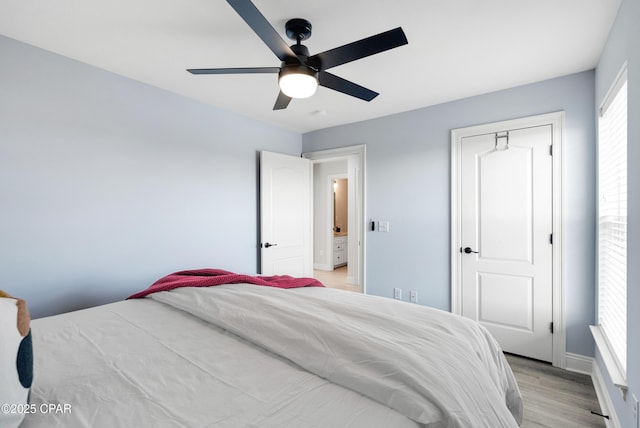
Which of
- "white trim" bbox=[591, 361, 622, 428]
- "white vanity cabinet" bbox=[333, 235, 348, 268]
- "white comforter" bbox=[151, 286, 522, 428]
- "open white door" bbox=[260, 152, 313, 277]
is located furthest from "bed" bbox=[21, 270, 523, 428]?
"white vanity cabinet" bbox=[333, 235, 348, 268]

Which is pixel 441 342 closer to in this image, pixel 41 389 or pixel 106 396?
pixel 106 396

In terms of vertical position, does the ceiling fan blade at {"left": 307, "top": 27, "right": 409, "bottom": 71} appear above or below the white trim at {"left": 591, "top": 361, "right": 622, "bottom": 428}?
above

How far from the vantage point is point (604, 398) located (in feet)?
6.45

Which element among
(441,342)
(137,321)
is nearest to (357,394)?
(441,342)

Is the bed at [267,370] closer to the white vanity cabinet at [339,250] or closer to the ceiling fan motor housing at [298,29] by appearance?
the ceiling fan motor housing at [298,29]

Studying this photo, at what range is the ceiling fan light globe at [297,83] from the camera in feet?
5.30

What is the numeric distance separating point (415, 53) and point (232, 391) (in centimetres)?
234

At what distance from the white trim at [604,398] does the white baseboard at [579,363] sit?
5 cm

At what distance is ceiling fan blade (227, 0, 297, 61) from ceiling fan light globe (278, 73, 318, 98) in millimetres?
97

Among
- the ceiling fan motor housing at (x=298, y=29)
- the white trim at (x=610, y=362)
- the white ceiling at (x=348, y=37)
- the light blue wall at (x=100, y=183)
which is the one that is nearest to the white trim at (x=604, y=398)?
the white trim at (x=610, y=362)

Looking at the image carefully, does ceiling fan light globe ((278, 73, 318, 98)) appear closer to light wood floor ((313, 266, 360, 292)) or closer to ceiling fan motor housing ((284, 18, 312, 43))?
ceiling fan motor housing ((284, 18, 312, 43))

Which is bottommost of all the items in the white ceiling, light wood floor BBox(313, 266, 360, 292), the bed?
light wood floor BBox(313, 266, 360, 292)

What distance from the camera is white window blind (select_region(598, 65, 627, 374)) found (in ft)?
5.63

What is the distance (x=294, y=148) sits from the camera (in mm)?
4199
